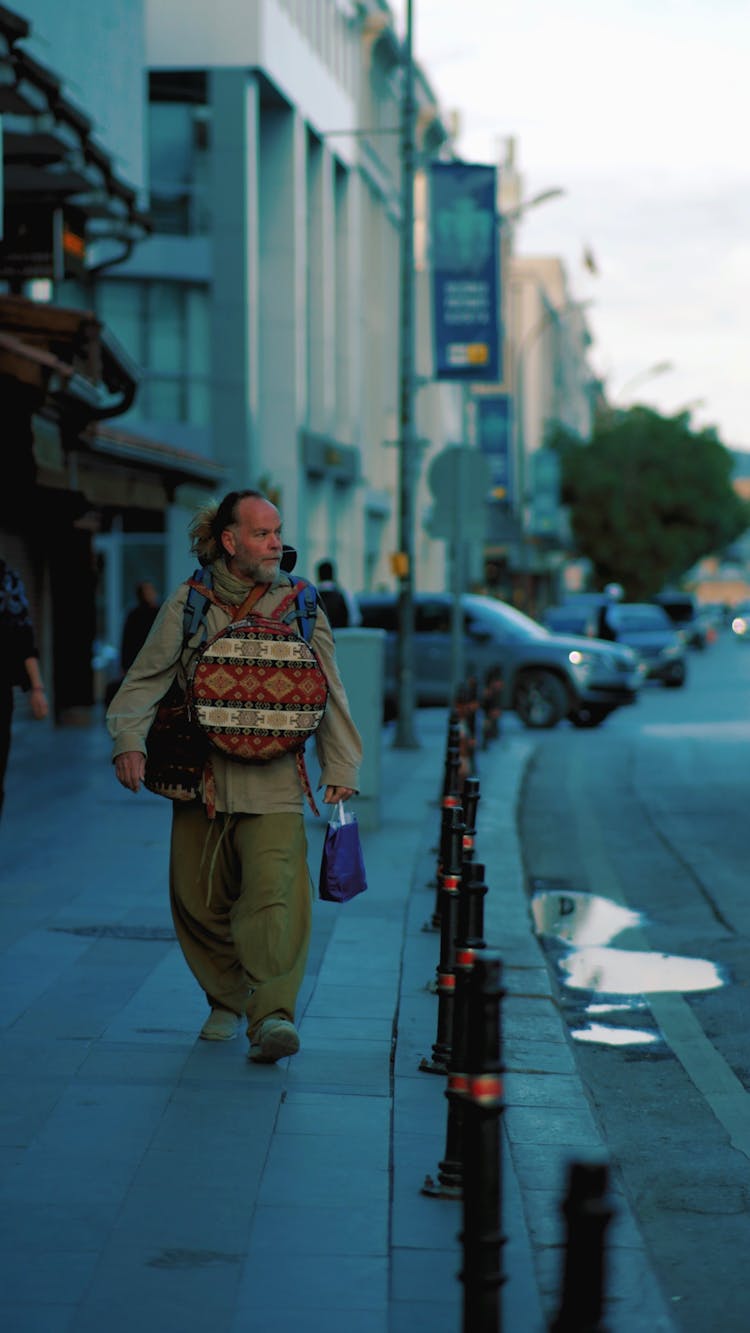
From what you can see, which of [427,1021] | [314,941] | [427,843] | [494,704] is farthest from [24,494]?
[427,1021]

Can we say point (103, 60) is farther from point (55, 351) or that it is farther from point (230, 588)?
point (230, 588)

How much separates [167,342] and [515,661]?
488 inches

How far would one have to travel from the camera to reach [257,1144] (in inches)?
214

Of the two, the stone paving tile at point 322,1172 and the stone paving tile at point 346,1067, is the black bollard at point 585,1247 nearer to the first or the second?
the stone paving tile at point 322,1172

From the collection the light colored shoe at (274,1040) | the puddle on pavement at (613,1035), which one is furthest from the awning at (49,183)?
the light colored shoe at (274,1040)

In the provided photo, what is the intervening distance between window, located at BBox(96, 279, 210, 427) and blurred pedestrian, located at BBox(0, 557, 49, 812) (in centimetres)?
2715

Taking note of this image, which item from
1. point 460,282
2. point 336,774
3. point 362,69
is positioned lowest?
point 336,774

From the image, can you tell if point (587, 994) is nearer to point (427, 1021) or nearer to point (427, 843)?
point (427, 1021)

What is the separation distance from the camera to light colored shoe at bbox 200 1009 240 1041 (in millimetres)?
6664

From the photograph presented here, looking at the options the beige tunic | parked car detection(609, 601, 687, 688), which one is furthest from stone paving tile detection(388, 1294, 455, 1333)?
parked car detection(609, 601, 687, 688)

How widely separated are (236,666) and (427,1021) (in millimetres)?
1681

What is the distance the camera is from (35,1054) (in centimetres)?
643

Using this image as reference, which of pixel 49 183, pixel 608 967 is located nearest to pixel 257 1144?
pixel 608 967

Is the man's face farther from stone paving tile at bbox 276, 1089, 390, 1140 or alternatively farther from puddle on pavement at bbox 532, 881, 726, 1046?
puddle on pavement at bbox 532, 881, 726, 1046
